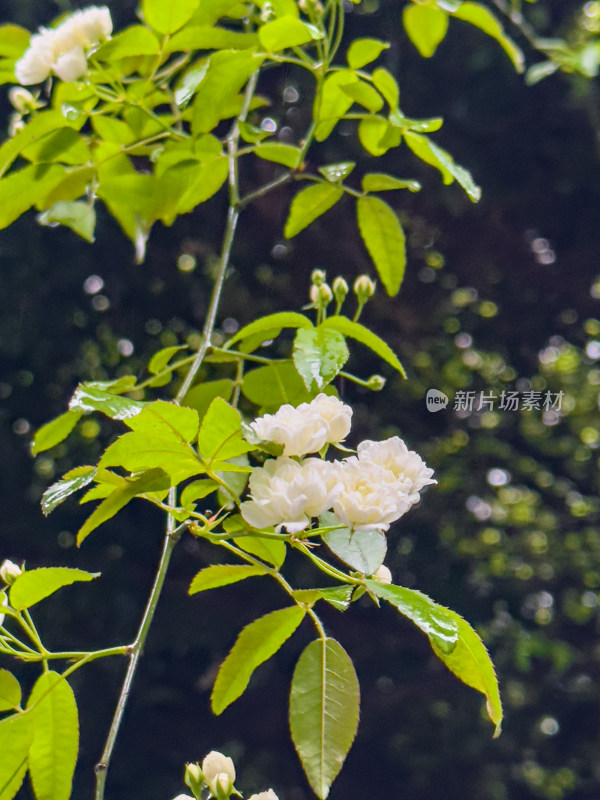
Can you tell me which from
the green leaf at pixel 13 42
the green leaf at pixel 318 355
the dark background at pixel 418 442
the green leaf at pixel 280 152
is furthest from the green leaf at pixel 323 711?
the dark background at pixel 418 442

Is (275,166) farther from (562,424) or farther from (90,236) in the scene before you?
(90,236)

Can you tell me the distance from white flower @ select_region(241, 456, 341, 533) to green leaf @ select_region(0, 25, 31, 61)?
0.39 meters

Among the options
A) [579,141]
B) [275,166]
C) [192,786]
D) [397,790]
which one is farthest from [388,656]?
[192,786]

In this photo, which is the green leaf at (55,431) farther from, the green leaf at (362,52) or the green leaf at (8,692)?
the green leaf at (362,52)

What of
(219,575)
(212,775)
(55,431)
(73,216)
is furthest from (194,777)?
(73,216)

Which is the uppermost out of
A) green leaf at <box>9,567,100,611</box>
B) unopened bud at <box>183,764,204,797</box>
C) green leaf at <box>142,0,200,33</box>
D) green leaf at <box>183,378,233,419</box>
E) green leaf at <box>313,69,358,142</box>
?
green leaf at <box>142,0,200,33</box>

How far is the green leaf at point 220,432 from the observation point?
1.11 ft

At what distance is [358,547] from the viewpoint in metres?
0.34

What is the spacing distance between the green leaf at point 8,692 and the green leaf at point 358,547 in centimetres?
18

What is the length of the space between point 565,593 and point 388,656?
46 centimetres

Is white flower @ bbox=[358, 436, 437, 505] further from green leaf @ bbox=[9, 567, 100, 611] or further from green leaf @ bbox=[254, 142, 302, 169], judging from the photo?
green leaf @ bbox=[254, 142, 302, 169]

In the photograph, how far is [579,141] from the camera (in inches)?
73.3

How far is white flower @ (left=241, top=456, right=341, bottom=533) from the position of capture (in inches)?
13.0

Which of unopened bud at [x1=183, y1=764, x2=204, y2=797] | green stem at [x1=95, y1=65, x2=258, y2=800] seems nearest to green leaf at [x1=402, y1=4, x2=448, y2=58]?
green stem at [x1=95, y1=65, x2=258, y2=800]
